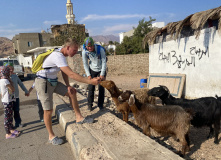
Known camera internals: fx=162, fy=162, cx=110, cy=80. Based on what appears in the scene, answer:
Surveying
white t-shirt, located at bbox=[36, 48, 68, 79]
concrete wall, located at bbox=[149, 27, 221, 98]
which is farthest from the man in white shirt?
concrete wall, located at bbox=[149, 27, 221, 98]

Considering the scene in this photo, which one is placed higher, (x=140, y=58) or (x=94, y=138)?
(x=140, y=58)

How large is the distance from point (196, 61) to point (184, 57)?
22.4 inches

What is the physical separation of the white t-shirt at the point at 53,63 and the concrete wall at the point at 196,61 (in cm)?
486

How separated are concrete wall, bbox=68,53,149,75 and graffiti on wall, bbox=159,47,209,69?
883 cm

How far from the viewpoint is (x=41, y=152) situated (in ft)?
10.0

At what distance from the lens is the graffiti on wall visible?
5.80m

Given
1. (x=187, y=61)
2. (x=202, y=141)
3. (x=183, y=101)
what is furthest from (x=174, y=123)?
(x=187, y=61)

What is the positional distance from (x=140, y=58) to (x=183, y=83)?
33.5 ft

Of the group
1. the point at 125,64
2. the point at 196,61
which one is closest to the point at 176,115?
the point at 196,61

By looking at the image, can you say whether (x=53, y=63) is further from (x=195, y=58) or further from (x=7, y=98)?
(x=195, y=58)

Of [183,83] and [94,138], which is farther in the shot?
[183,83]

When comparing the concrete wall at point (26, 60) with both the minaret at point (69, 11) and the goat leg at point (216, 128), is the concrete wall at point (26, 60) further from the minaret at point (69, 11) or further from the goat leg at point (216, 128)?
the goat leg at point (216, 128)

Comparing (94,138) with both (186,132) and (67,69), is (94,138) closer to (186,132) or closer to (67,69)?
(67,69)

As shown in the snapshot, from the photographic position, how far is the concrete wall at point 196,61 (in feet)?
17.4
